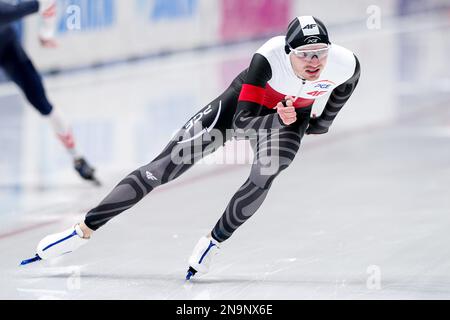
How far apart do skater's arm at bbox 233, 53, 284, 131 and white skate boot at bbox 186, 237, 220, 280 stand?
567 millimetres

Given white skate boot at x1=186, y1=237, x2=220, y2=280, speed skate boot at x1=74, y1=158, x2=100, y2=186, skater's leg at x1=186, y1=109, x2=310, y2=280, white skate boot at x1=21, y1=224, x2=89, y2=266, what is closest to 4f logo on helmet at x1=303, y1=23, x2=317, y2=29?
skater's leg at x1=186, y1=109, x2=310, y2=280

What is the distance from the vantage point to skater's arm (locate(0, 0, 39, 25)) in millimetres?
6566

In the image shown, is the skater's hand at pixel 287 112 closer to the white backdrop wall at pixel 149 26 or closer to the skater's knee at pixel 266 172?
the skater's knee at pixel 266 172

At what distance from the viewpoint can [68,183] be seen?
24.1ft

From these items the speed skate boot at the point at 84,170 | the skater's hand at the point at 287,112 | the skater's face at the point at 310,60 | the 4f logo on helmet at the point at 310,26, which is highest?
the 4f logo on helmet at the point at 310,26

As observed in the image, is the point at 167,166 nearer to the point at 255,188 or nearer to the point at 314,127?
the point at 255,188

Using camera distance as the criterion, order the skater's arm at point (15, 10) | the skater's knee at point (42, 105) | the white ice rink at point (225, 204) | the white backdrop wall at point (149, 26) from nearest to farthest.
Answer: the white ice rink at point (225, 204) → the skater's arm at point (15, 10) → the skater's knee at point (42, 105) → the white backdrop wall at point (149, 26)

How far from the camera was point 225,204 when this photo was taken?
6598mm

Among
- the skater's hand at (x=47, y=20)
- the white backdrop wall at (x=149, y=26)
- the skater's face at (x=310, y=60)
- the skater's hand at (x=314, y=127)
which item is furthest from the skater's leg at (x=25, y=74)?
the white backdrop wall at (x=149, y=26)

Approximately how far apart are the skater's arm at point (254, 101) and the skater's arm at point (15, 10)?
250 centimetres

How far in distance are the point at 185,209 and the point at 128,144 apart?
7.84 feet

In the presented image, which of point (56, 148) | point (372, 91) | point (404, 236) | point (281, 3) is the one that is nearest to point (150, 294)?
point (404, 236)

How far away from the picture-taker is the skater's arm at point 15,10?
657 cm

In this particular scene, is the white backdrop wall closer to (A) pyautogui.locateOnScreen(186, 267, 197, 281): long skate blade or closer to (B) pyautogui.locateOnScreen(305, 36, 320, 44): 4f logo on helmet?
(A) pyautogui.locateOnScreen(186, 267, 197, 281): long skate blade
